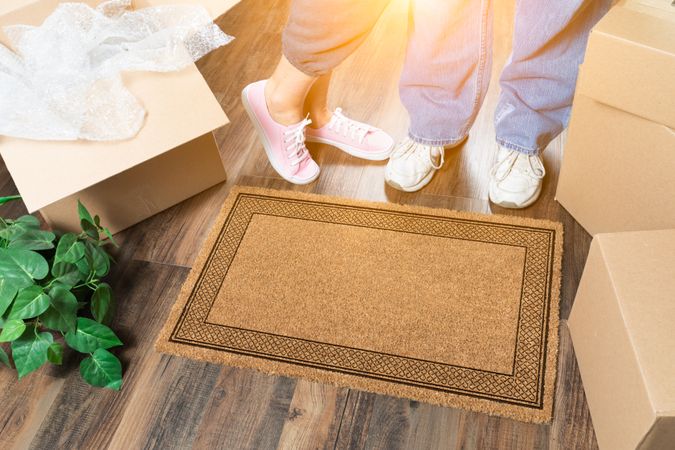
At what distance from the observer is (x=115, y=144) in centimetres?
107

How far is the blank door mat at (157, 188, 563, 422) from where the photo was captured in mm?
981

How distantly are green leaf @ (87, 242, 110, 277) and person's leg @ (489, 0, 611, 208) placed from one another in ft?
2.49

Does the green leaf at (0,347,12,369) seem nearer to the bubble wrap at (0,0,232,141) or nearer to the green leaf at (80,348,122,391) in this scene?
the green leaf at (80,348,122,391)

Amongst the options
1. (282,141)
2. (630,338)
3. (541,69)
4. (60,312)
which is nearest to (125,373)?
(60,312)

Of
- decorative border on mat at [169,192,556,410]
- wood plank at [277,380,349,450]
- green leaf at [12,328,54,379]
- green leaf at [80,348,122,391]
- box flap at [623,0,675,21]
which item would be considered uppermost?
box flap at [623,0,675,21]

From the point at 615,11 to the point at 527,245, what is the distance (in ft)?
1.43

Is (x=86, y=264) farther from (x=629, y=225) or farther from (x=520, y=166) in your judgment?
(x=629, y=225)

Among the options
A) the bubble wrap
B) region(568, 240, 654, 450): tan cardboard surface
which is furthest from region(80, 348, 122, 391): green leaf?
→ region(568, 240, 654, 450): tan cardboard surface

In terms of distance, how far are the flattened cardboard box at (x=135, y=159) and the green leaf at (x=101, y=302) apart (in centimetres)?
→ 17

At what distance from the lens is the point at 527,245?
1.14 m

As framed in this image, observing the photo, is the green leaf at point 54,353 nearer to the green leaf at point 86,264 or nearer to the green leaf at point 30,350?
the green leaf at point 30,350

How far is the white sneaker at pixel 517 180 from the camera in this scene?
1.19 meters

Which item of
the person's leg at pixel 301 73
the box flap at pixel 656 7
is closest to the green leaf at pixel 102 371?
the person's leg at pixel 301 73

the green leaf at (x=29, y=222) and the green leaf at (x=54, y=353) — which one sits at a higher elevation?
the green leaf at (x=29, y=222)
